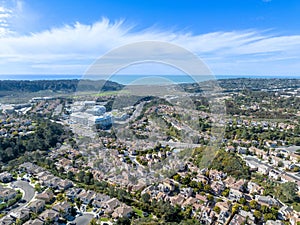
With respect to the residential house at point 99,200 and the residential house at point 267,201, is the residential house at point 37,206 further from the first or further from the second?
the residential house at point 267,201

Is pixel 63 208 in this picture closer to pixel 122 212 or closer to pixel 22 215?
pixel 22 215

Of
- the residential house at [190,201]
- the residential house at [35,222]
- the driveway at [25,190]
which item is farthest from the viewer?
the driveway at [25,190]

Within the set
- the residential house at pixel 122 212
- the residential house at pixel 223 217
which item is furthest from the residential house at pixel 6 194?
the residential house at pixel 223 217

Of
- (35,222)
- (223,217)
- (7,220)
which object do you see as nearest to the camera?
(35,222)

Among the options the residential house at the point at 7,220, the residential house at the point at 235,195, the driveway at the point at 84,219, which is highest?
Result: the residential house at the point at 7,220

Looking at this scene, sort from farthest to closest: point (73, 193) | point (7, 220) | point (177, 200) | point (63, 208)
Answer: point (73, 193) < point (177, 200) < point (63, 208) < point (7, 220)

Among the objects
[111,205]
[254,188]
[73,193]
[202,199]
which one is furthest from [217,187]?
[73,193]

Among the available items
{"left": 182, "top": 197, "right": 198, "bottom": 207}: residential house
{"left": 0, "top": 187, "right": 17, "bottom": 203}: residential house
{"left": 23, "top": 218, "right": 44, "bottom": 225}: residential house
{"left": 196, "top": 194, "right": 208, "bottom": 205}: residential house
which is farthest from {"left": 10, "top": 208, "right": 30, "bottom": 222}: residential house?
{"left": 196, "top": 194, "right": 208, "bottom": 205}: residential house

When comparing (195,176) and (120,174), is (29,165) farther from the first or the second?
(195,176)

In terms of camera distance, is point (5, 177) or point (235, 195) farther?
point (5, 177)

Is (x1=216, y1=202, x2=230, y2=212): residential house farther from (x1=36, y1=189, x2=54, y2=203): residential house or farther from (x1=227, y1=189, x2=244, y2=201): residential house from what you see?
(x1=36, y1=189, x2=54, y2=203): residential house

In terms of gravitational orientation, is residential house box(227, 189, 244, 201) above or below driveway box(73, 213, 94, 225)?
above
